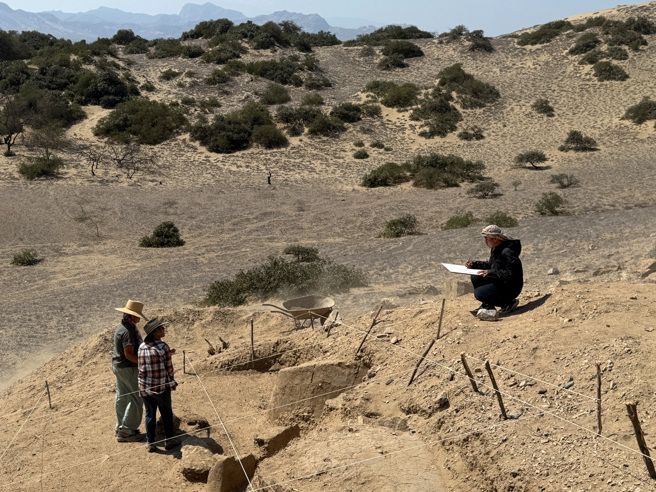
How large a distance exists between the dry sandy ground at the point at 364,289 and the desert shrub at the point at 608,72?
0.47 m

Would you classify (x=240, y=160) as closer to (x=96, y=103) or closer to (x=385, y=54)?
(x=96, y=103)

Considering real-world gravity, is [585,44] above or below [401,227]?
above

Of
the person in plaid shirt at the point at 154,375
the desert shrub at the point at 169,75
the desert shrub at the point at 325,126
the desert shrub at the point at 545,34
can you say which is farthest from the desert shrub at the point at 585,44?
the person in plaid shirt at the point at 154,375

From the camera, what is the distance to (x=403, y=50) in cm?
4394

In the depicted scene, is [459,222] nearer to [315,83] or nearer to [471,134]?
[471,134]

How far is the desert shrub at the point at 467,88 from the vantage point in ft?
115

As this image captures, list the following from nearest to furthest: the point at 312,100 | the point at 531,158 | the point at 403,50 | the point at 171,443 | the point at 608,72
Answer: the point at 171,443, the point at 531,158, the point at 312,100, the point at 608,72, the point at 403,50

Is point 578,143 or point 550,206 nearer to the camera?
point 550,206

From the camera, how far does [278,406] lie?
5.98 metres

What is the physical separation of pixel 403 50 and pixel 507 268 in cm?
4087

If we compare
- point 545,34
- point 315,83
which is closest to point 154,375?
point 315,83

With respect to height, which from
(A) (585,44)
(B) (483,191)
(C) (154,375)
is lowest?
(B) (483,191)

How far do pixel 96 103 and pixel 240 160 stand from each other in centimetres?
1185

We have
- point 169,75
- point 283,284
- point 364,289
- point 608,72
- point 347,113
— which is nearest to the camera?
point 364,289
